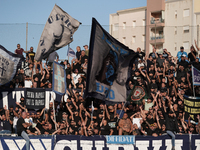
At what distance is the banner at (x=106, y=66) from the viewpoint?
559 inches

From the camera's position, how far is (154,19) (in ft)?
224

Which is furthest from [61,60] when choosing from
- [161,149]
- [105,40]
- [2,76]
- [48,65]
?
[161,149]

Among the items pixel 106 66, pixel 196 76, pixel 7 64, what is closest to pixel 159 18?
pixel 196 76

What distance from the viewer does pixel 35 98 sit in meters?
19.1

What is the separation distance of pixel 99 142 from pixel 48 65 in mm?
7787

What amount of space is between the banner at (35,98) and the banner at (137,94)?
439 centimetres

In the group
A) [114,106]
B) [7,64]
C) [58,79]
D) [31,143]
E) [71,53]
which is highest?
[71,53]

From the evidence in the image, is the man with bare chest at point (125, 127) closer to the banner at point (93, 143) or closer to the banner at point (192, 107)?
the banner at point (93, 143)

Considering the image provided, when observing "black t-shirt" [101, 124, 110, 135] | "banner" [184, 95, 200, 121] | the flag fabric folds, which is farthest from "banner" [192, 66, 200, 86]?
the flag fabric folds

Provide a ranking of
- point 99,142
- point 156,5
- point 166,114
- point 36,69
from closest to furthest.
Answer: point 99,142, point 166,114, point 36,69, point 156,5

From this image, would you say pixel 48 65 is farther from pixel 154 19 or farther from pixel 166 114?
pixel 154 19

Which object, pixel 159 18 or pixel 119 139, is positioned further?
pixel 159 18

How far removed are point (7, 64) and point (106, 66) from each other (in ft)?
18.6

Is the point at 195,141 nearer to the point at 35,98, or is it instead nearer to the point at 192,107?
the point at 192,107
